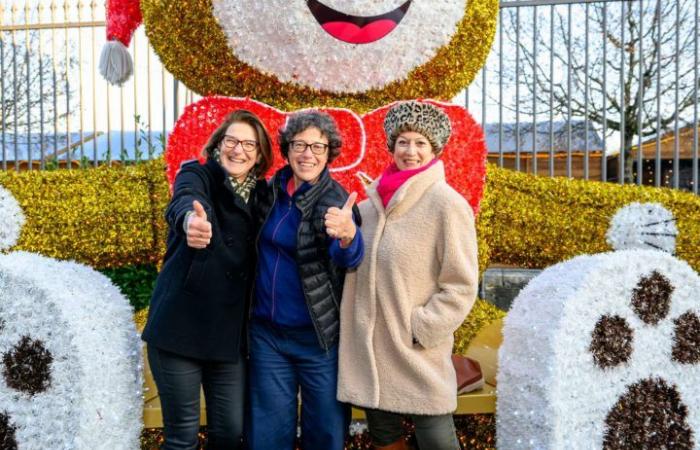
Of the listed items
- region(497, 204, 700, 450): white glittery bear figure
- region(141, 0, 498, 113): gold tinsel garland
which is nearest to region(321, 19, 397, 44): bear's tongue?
region(141, 0, 498, 113): gold tinsel garland

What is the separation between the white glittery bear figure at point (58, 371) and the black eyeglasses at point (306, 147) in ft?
2.79

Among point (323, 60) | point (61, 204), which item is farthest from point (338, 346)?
point (61, 204)

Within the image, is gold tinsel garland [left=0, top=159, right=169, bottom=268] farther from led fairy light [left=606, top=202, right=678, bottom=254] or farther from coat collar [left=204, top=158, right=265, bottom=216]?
led fairy light [left=606, top=202, right=678, bottom=254]

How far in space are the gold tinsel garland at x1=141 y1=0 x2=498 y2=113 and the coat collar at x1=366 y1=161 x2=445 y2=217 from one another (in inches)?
28.6

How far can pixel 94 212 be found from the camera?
2543 mm

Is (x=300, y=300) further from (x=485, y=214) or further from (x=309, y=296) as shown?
(x=485, y=214)

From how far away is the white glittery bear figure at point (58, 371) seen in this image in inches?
69.5

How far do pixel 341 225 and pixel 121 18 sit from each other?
1712 millimetres

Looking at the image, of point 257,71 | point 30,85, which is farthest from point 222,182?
point 30,85

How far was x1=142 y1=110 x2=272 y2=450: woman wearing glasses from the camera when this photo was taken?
1.63m

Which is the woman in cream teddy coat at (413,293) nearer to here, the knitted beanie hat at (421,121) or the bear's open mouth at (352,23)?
the knitted beanie hat at (421,121)

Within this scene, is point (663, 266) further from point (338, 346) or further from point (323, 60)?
point (323, 60)

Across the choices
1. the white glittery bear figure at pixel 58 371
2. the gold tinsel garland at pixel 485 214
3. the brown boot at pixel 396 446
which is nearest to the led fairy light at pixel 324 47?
the gold tinsel garland at pixel 485 214

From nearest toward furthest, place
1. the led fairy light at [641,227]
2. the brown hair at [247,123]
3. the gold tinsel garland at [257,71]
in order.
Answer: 1. the brown hair at [247,123]
2. the gold tinsel garland at [257,71]
3. the led fairy light at [641,227]
